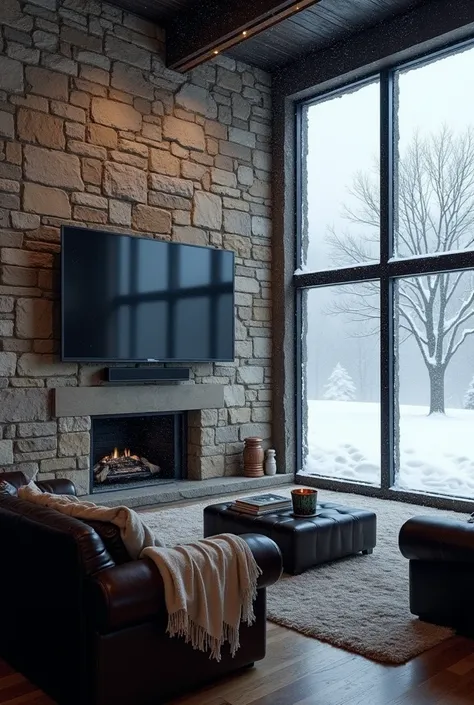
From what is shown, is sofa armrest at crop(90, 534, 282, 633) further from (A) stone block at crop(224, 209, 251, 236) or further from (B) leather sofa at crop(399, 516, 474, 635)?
(A) stone block at crop(224, 209, 251, 236)

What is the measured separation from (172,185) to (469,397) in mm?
3200

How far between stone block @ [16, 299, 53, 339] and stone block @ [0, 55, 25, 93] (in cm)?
162

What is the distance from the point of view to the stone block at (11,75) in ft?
16.9

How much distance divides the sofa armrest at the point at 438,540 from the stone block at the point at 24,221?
3.66 metres

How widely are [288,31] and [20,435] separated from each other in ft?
14.1

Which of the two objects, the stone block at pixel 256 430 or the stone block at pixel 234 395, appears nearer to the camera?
the stone block at pixel 234 395

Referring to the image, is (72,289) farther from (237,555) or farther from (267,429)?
(237,555)

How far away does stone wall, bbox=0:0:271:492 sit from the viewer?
17.1ft

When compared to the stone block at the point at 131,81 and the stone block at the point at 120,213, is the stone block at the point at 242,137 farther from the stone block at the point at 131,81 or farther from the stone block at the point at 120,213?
the stone block at the point at 120,213

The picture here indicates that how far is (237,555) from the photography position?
8.50ft

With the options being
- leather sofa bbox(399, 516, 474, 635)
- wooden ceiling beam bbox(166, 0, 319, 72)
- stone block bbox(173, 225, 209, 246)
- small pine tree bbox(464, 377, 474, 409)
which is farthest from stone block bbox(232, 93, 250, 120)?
leather sofa bbox(399, 516, 474, 635)

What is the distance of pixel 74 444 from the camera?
18.0ft

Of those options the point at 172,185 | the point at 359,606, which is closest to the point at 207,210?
the point at 172,185

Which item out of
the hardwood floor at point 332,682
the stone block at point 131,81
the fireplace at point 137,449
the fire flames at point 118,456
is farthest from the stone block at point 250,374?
the hardwood floor at point 332,682
